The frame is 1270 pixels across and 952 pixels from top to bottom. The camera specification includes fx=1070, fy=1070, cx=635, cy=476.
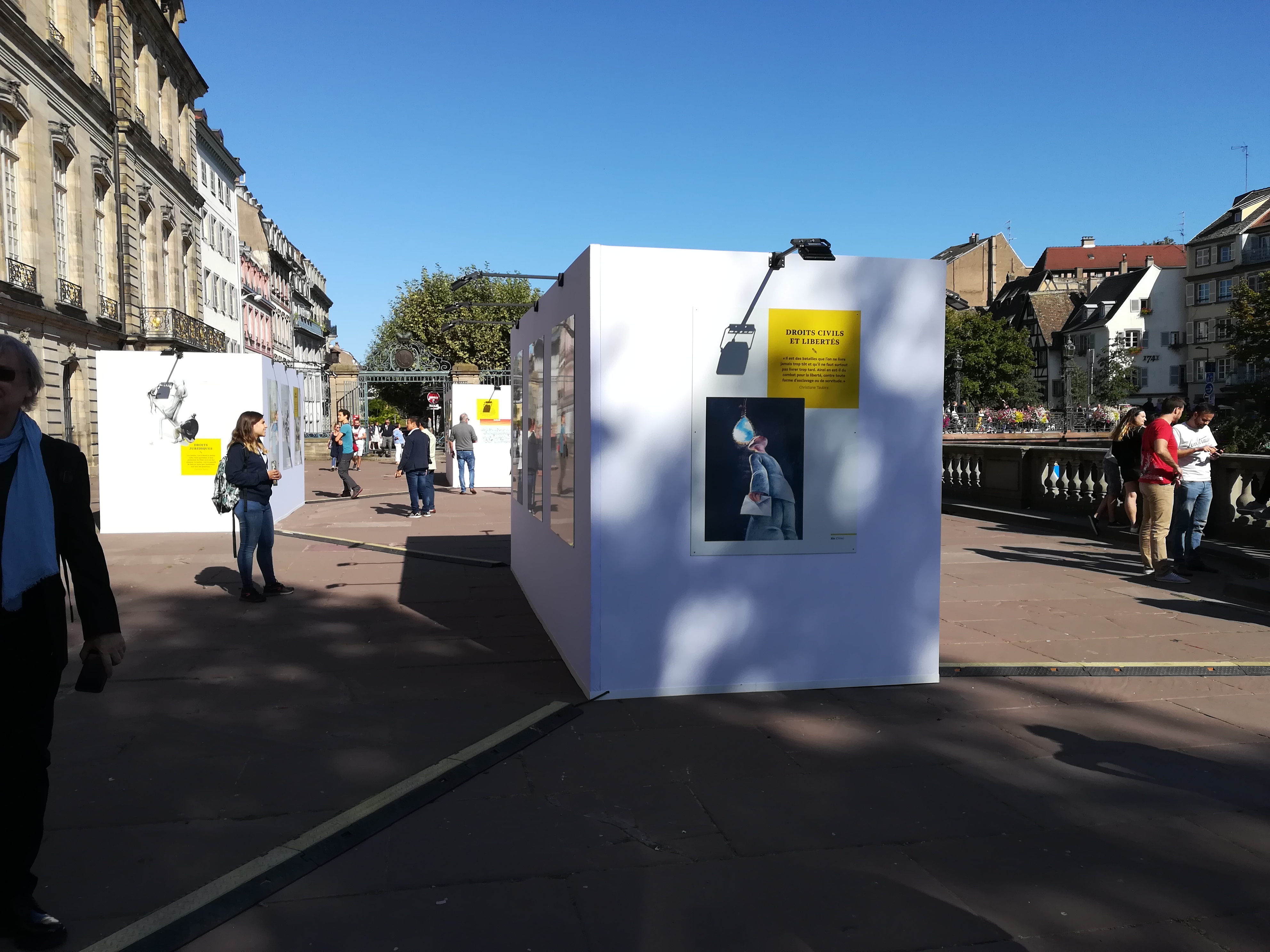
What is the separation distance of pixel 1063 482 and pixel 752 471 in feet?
36.9

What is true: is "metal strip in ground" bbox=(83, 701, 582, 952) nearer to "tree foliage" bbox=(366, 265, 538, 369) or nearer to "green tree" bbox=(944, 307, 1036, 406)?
"tree foliage" bbox=(366, 265, 538, 369)

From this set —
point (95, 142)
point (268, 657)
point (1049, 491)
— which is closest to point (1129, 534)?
point (1049, 491)

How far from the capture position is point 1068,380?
68.9 metres

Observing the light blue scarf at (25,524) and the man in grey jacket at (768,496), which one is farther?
the man in grey jacket at (768,496)

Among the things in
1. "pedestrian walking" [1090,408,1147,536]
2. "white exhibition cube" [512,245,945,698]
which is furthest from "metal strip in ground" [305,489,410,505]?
"white exhibition cube" [512,245,945,698]

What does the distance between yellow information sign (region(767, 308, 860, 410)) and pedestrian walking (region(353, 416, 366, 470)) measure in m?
30.7

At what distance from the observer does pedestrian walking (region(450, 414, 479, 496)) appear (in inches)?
901

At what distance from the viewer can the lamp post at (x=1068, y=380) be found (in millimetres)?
49750

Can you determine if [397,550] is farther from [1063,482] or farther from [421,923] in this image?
[421,923]

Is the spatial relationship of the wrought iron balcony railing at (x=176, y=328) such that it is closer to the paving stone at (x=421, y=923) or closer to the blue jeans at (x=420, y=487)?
the blue jeans at (x=420, y=487)

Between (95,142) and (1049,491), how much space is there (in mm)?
29798

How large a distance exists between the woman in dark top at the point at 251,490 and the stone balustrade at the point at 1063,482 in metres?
8.09

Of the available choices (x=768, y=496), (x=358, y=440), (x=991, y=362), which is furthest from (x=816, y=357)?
(x=991, y=362)

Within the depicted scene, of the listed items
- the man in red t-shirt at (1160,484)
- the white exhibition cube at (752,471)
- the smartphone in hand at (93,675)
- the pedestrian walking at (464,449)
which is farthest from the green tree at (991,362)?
the smartphone in hand at (93,675)
